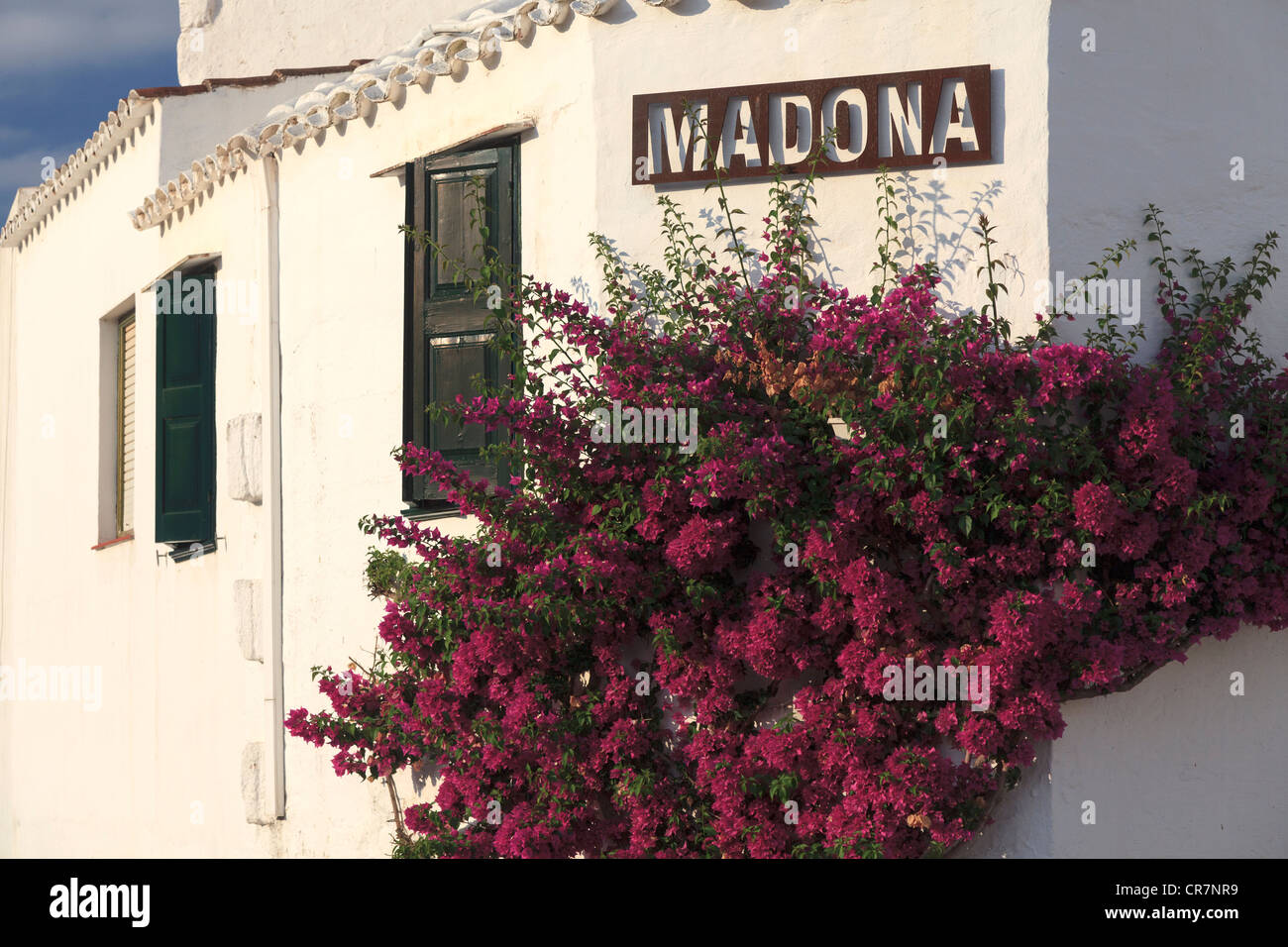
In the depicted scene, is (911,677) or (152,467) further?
(152,467)

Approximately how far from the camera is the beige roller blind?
11.6 meters

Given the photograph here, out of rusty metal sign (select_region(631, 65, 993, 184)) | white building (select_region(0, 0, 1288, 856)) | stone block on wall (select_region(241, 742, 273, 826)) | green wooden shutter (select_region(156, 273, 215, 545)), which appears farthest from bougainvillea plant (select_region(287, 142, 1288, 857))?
green wooden shutter (select_region(156, 273, 215, 545))

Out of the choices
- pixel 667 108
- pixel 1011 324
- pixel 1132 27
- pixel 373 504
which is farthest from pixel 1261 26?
pixel 373 504

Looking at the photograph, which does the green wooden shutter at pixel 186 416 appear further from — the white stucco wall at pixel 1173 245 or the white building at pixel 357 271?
the white stucco wall at pixel 1173 245

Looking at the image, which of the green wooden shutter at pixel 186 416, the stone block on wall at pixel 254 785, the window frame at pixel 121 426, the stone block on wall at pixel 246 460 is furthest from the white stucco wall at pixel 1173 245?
the window frame at pixel 121 426

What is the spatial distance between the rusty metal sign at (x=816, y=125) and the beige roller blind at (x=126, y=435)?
19.8 feet

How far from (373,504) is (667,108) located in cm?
271

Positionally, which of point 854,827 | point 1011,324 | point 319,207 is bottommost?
point 854,827

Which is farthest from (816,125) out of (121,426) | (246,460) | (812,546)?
(121,426)

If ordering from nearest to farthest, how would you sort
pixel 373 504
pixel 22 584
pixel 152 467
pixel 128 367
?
pixel 373 504, pixel 152 467, pixel 128 367, pixel 22 584

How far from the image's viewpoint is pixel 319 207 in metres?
8.85

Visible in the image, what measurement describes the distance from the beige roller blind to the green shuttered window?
448 cm

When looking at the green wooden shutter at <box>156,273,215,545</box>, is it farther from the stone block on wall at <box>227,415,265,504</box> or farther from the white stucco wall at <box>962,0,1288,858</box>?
the white stucco wall at <box>962,0,1288,858</box>
